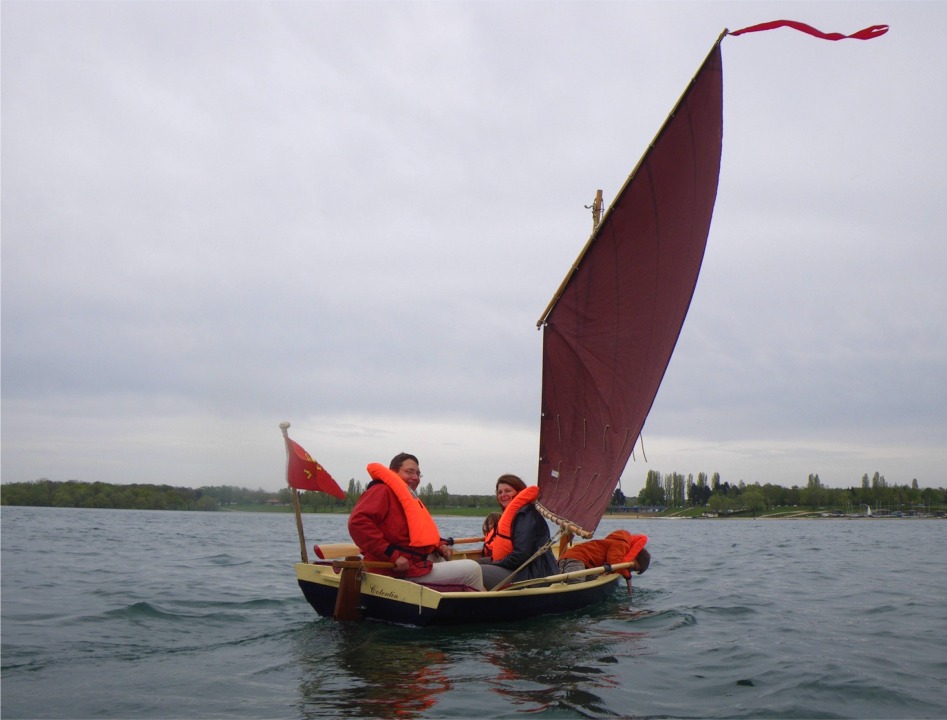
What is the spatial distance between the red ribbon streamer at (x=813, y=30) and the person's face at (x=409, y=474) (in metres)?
7.27

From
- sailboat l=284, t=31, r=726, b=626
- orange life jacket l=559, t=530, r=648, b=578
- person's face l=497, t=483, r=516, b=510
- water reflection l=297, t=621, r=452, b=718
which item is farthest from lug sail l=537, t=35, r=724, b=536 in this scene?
water reflection l=297, t=621, r=452, b=718

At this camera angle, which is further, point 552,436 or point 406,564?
point 552,436

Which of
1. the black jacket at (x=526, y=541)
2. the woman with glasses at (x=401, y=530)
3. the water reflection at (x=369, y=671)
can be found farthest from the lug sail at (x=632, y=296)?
the water reflection at (x=369, y=671)

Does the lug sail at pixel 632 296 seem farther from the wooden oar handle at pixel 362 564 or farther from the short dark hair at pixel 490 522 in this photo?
the wooden oar handle at pixel 362 564

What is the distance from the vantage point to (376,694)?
632 cm

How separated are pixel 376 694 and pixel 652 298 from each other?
22.2 feet

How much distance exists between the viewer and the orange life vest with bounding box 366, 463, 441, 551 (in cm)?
921

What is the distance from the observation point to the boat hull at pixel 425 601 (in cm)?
876

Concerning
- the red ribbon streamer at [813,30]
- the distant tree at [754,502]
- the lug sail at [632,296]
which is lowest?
the distant tree at [754,502]

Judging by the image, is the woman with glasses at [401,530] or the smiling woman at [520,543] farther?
the smiling woman at [520,543]

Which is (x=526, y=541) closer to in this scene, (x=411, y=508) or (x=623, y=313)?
(x=411, y=508)

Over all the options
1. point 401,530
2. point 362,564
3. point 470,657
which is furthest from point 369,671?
point 401,530

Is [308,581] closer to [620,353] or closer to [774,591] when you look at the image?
[620,353]

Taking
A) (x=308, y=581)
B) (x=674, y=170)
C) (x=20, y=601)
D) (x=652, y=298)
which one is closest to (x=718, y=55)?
(x=674, y=170)
